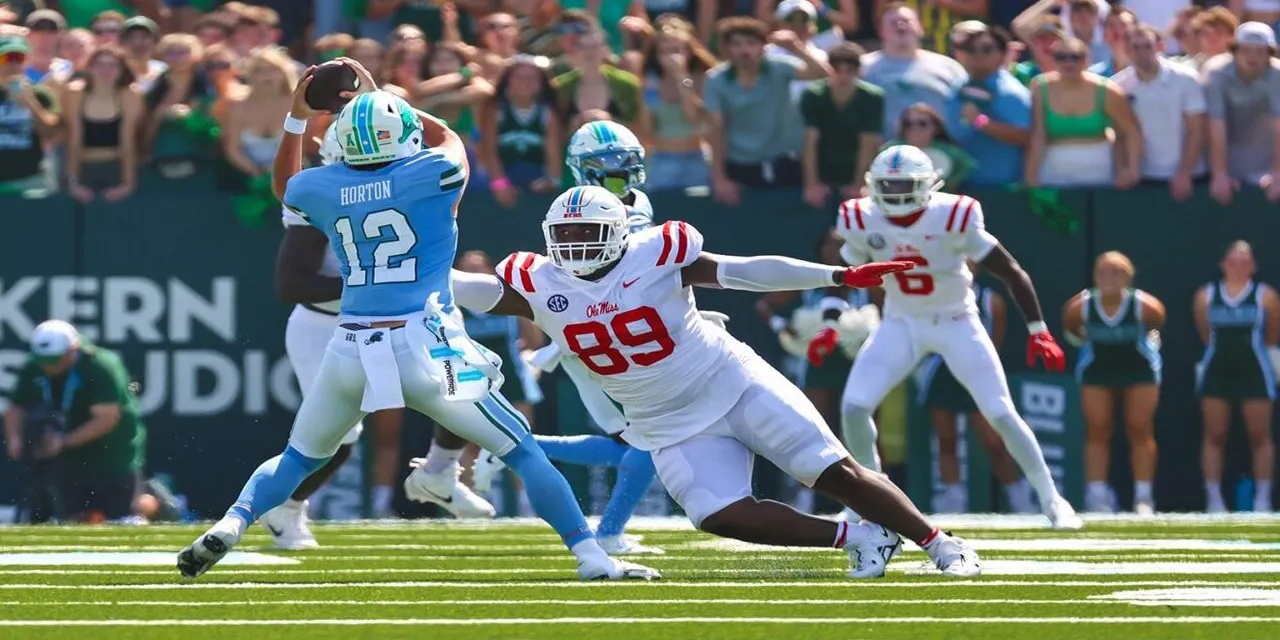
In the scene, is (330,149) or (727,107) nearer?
(330,149)

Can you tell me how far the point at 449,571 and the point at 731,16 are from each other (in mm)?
6588

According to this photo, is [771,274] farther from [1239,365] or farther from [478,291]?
[1239,365]

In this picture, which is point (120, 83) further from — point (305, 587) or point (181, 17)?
point (305, 587)

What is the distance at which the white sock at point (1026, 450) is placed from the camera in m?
10.6

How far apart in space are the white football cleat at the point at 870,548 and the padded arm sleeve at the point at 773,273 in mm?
818

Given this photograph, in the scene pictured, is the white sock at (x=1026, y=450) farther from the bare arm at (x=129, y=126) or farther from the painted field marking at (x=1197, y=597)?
the bare arm at (x=129, y=126)

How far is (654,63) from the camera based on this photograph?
1312 cm

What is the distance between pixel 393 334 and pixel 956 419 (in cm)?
594

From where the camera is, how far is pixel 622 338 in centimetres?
761

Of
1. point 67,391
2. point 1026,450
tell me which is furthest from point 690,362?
point 67,391

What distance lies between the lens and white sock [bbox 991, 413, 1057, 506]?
10.6 metres

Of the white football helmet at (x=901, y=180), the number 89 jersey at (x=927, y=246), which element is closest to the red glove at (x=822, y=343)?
the number 89 jersey at (x=927, y=246)

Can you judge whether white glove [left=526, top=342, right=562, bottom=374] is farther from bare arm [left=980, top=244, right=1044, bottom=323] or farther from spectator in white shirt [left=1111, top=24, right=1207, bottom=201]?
spectator in white shirt [left=1111, top=24, right=1207, bottom=201]

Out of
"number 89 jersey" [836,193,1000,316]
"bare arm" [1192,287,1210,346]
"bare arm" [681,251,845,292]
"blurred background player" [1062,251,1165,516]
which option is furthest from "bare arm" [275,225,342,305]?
"bare arm" [1192,287,1210,346]
